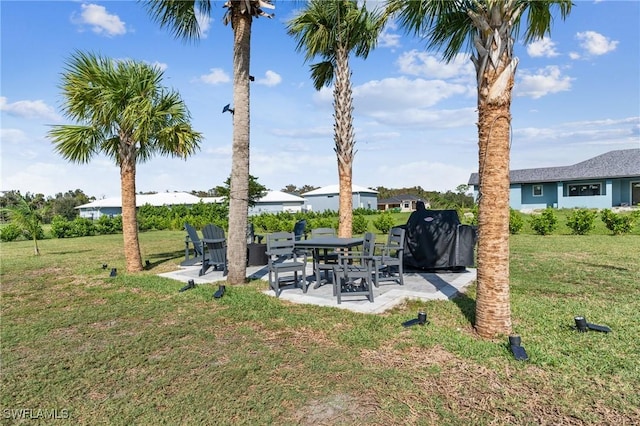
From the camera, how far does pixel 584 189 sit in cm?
2639

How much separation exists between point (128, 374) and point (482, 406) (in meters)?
3.04

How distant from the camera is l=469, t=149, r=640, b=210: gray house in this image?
81.7 ft

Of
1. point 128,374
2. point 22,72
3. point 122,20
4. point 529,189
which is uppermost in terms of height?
point 122,20

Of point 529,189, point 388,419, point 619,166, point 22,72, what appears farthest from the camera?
point 529,189

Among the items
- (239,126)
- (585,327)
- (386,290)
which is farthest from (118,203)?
(585,327)

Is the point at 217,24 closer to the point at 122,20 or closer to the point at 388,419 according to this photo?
the point at 122,20

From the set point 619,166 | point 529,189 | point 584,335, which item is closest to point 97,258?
point 584,335

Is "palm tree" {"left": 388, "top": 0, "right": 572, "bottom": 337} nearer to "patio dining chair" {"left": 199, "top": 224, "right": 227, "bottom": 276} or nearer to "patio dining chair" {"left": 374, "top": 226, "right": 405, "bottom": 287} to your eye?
"patio dining chair" {"left": 374, "top": 226, "right": 405, "bottom": 287}

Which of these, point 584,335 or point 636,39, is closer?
point 584,335

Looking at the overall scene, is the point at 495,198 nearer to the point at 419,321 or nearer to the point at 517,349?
the point at 517,349

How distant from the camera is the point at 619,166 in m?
25.2

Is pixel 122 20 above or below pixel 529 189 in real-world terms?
above

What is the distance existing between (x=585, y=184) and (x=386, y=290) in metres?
27.2
